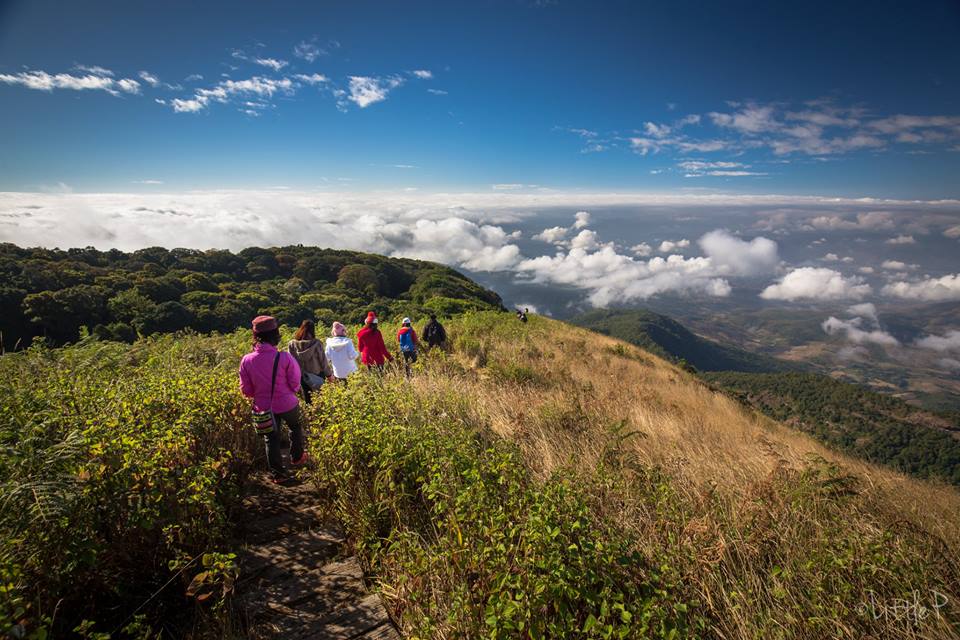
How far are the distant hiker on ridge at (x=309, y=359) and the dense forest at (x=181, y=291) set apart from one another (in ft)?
10.6

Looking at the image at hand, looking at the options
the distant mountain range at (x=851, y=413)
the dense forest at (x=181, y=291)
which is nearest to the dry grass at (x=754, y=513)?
the dense forest at (x=181, y=291)

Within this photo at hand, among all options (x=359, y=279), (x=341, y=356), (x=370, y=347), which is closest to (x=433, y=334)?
(x=370, y=347)

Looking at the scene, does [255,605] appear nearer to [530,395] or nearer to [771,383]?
[530,395]

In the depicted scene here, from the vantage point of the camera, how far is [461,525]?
2.74 meters

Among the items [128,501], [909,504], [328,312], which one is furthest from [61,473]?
[328,312]

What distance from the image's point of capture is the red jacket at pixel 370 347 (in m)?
7.47

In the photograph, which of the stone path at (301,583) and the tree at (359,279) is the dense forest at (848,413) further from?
the stone path at (301,583)

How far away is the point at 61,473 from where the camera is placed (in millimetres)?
2281

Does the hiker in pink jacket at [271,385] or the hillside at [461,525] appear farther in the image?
the hiker in pink jacket at [271,385]

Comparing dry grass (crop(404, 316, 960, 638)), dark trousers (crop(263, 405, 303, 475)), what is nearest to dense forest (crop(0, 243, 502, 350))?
dark trousers (crop(263, 405, 303, 475))

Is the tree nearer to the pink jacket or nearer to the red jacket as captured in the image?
the red jacket

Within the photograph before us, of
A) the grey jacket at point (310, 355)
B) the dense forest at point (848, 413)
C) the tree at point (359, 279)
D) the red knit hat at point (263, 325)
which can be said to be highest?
the red knit hat at point (263, 325)

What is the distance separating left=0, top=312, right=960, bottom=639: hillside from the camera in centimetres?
212

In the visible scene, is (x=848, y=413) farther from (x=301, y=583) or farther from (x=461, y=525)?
(x=301, y=583)
